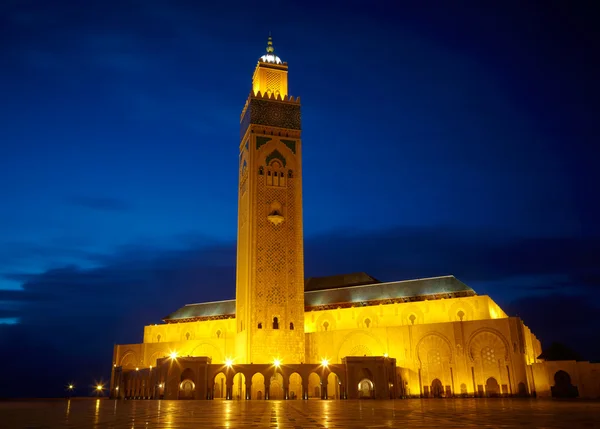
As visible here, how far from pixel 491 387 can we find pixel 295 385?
34.0 ft

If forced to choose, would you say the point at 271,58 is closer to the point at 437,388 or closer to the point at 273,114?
the point at 273,114

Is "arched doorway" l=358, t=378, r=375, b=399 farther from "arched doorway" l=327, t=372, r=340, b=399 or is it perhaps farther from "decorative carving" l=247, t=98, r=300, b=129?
"decorative carving" l=247, t=98, r=300, b=129

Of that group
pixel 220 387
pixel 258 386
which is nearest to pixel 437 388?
pixel 258 386

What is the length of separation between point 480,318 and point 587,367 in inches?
253

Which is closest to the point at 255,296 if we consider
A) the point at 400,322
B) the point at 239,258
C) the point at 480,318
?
the point at 239,258

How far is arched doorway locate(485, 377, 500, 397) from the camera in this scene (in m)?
27.7

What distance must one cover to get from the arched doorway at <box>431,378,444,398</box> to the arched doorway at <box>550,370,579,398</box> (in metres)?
5.48

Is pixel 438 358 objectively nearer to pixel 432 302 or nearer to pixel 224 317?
pixel 432 302

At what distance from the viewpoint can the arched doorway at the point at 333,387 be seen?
29577 mm

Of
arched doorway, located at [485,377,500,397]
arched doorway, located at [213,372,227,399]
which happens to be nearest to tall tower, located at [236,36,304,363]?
arched doorway, located at [213,372,227,399]

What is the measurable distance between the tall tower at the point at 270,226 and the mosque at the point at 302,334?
0.21 ft

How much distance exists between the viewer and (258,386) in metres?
30.0

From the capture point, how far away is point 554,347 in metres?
29.9

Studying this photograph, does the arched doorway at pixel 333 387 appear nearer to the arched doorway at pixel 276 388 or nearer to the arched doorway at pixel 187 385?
the arched doorway at pixel 276 388
